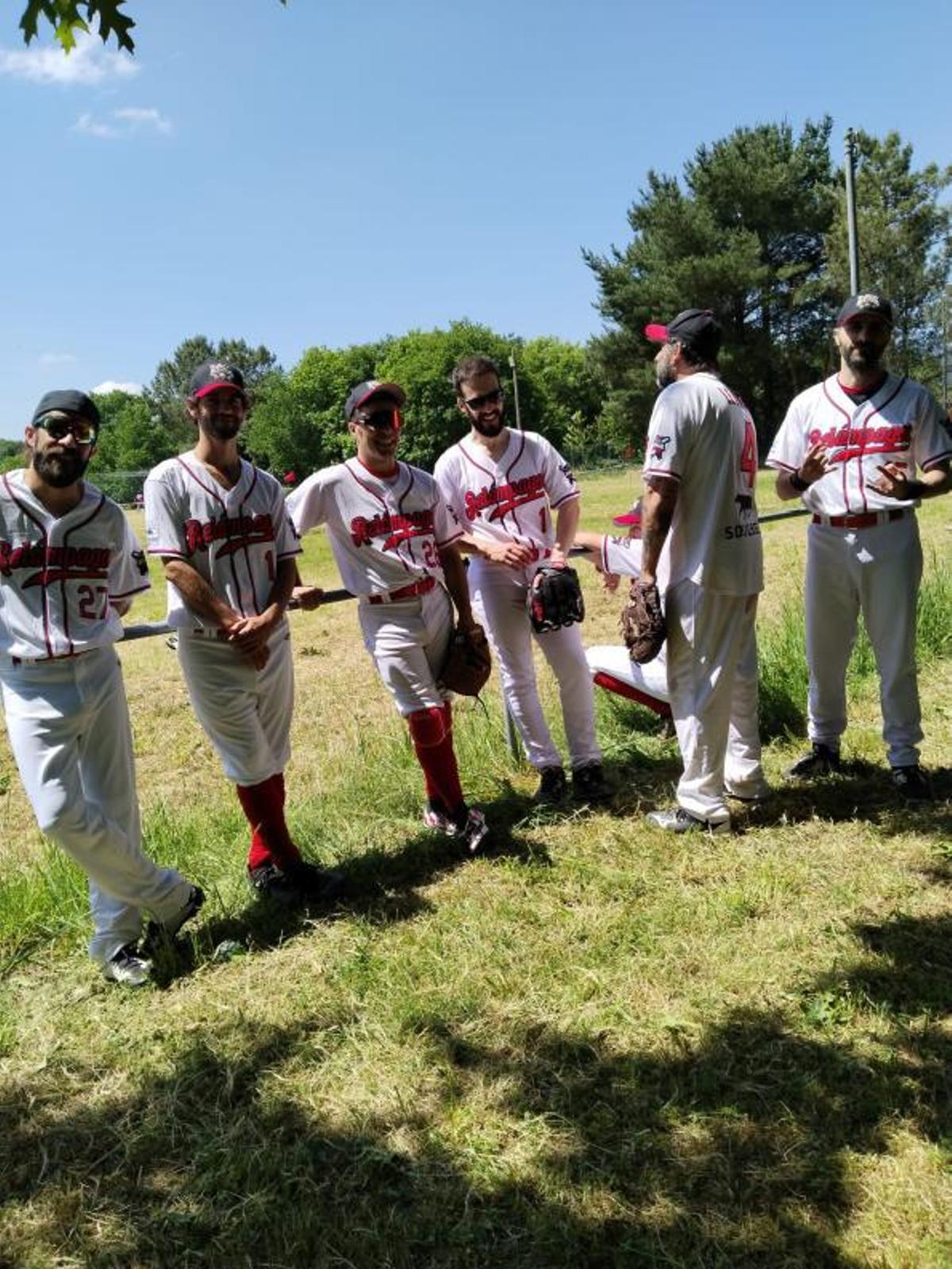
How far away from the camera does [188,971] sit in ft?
12.2

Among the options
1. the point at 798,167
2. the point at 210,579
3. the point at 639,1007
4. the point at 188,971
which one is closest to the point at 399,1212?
the point at 639,1007

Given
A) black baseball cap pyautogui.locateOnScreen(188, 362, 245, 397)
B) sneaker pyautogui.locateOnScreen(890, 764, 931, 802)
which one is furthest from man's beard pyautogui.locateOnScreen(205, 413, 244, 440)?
sneaker pyautogui.locateOnScreen(890, 764, 931, 802)

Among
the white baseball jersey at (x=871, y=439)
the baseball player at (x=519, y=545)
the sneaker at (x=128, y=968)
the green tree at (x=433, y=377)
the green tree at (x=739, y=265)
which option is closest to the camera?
the sneaker at (x=128, y=968)

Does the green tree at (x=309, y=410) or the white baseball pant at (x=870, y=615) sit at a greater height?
the green tree at (x=309, y=410)

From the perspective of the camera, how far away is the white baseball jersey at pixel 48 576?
11.4 ft

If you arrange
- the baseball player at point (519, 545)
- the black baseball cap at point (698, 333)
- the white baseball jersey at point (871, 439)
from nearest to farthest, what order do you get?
the black baseball cap at point (698, 333), the white baseball jersey at point (871, 439), the baseball player at point (519, 545)

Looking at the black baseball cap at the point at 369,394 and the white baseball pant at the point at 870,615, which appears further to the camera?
the white baseball pant at the point at 870,615

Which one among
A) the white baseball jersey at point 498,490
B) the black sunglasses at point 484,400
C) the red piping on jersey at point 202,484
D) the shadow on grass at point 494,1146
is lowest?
the shadow on grass at point 494,1146

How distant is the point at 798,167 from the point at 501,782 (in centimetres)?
4538

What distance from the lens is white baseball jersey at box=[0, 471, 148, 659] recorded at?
3477mm

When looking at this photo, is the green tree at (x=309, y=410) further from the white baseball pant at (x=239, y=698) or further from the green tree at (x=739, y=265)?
the white baseball pant at (x=239, y=698)

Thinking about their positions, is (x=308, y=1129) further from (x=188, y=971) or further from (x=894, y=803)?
(x=894, y=803)

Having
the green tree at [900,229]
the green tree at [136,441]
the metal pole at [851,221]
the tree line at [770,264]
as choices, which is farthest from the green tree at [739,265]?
the green tree at [136,441]

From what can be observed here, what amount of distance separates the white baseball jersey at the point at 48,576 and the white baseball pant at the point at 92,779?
0.10 m
